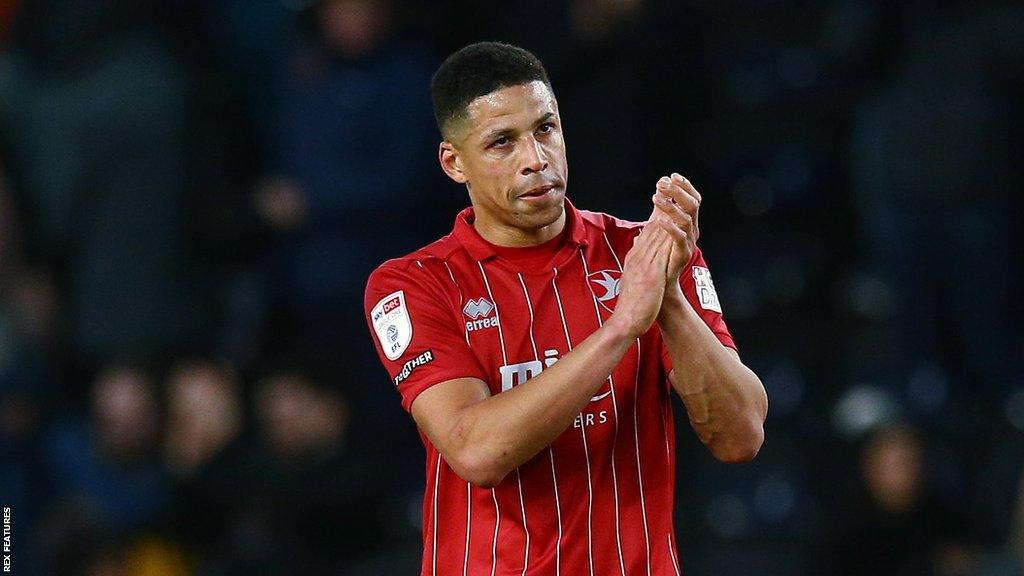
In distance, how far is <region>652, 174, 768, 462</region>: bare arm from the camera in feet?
8.61

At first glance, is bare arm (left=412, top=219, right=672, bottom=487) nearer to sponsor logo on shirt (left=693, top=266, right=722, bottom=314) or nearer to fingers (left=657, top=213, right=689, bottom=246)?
fingers (left=657, top=213, right=689, bottom=246)

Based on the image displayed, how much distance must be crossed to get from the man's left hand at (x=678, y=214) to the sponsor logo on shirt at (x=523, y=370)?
1.02 feet

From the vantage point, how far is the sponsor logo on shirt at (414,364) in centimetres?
276

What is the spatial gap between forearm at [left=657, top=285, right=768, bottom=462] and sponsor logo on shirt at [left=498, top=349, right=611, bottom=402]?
0.20m

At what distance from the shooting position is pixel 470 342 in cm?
280

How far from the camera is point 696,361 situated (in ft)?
8.61

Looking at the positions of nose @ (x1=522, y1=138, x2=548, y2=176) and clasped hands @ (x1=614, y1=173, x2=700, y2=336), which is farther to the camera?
nose @ (x1=522, y1=138, x2=548, y2=176)

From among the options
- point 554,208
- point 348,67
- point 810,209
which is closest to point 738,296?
point 810,209

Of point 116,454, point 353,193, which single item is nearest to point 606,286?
point 353,193

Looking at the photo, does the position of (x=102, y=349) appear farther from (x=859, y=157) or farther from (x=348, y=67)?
(x=859, y=157)

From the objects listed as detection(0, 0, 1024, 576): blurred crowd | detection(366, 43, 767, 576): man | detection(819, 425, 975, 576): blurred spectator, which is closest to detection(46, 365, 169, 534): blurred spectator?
detection(0, 0, 1024, 576): blurred crowd

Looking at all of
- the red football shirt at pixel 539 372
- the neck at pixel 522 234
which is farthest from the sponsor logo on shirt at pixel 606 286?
the neck at pixel 522 234

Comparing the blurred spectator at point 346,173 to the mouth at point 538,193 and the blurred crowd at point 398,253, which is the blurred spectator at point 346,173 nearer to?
the blurred crowd at point 398,253

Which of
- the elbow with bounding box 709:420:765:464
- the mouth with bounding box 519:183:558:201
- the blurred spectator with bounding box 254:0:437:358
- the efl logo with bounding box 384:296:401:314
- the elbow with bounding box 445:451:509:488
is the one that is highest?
the blurred spectator with bounding box 254:0:437:358
